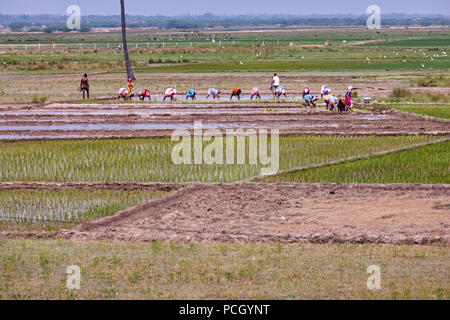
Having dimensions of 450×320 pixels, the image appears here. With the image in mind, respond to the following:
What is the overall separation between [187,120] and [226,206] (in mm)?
13189

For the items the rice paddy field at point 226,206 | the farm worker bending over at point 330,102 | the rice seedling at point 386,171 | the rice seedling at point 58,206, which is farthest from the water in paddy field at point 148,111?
the rice seedling at point 58,206

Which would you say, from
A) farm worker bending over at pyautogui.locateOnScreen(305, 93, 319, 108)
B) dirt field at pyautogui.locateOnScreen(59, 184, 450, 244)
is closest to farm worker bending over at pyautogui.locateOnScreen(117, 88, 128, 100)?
farm worker bending over at pyautogui.locateOnScreen(305, 93, 319, 108)

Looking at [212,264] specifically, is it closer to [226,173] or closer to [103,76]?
[226,173]

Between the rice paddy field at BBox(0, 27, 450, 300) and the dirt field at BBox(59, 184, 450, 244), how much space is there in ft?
0.11

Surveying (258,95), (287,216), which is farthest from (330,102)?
(287,216)

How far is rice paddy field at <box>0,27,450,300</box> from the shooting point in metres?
8.79

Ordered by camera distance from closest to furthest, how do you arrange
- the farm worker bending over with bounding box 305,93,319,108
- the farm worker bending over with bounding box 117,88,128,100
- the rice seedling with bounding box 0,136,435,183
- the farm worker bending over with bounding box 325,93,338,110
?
the rice seedling with bounding box 0,136,435,183 < the farm worker bending over with bounding box 325,93,338,110 < the farm worker bending over with bounding box 305,93,319,108 < the farm worker bending over with bounding box 117,88,128,100

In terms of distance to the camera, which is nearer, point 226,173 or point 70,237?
point 70,237

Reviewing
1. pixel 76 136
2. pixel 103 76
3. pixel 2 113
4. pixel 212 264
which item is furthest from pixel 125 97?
pixel 212 264

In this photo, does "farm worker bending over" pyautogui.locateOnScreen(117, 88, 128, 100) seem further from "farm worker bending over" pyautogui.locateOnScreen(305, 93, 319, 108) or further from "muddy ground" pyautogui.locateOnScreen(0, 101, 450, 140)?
"farm worker bending over" pyautogui.locateOnScreen(305, 93, 319, 108)

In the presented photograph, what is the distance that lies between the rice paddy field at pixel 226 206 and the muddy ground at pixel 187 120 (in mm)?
104

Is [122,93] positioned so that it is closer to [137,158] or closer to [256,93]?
[256,93]

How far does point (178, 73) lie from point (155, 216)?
37.4 m
